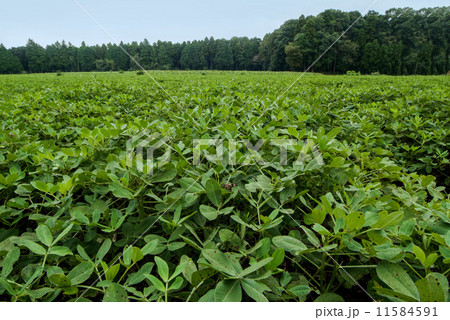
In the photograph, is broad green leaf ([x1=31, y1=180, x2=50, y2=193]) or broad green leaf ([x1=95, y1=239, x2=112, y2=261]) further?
broad green leaf ([x1=31, y1=180, x2=50, y2=193])

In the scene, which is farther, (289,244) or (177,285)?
(289,244)

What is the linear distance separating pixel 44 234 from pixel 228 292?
1.94 ft

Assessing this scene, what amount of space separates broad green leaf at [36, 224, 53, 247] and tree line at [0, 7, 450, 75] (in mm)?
1453

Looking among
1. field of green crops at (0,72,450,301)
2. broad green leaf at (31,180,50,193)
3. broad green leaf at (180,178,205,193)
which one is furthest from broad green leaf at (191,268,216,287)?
broad green leaf at (31,180,50,193)

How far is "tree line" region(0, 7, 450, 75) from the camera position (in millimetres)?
5711

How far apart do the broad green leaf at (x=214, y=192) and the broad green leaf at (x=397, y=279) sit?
0.50 meters

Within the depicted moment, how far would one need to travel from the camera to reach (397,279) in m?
0.66

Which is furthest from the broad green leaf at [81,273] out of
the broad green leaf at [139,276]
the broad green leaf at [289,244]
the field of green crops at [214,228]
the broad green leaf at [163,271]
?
the broad green leaf at [289,244]

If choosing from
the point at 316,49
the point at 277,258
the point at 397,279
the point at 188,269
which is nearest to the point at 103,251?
the point at 188,269

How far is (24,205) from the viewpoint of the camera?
97 cm

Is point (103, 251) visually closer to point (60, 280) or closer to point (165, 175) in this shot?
point (60, 280)

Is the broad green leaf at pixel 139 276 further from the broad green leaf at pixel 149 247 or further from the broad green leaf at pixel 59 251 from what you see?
the broad green leaf at pixel 59 251

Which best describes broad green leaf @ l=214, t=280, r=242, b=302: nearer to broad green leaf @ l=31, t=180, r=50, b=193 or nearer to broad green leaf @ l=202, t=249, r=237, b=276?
broad green leaf @ l=202, t=249, r=237, b=276

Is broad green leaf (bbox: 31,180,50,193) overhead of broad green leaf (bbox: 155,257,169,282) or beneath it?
overhead
